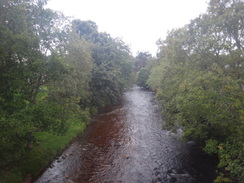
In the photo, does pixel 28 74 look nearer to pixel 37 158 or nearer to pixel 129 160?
pixel 37 158

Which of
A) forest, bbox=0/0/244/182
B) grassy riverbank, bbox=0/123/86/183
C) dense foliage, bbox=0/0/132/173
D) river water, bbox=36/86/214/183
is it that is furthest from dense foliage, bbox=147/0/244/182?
grassy riverbank, bbox=0/123/86/183

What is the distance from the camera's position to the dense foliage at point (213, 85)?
47.3ft

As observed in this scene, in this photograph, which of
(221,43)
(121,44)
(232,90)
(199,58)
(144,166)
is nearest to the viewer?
(232,90)

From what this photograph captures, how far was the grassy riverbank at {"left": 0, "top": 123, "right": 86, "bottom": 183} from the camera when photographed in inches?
562

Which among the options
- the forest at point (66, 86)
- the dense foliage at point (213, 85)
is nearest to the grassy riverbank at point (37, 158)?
the forest at point (66, 86)

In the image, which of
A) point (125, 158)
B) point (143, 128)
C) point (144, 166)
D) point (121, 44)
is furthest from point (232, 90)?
point (121, 44)

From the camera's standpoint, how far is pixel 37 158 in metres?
17.1

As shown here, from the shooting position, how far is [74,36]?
1097 inches

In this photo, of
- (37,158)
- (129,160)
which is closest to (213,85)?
(129,160)

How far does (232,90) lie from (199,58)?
9954mm

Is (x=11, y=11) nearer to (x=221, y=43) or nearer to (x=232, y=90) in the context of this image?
(x=232, y=90)

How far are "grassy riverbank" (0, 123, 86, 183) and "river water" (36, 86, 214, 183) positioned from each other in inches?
27.1

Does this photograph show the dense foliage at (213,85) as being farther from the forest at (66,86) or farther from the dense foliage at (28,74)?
the dense foliage at (28,74)

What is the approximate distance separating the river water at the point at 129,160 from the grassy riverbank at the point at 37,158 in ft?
2.26
